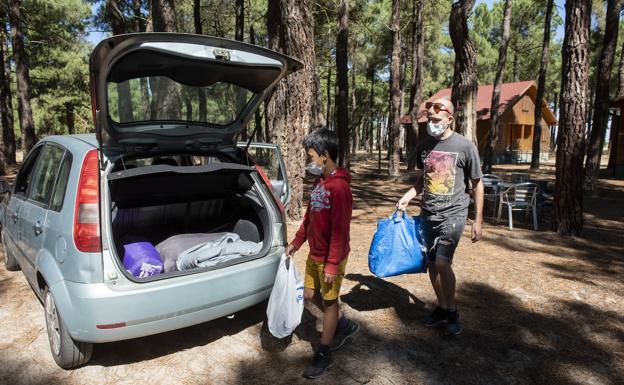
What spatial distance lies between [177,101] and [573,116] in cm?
596

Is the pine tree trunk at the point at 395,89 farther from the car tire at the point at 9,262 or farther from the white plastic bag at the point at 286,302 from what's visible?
the white plastic bag at the point at 286,302

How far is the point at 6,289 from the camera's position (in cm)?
432

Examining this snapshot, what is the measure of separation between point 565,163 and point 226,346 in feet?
19.5

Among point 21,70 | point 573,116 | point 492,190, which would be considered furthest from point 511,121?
point 21,70

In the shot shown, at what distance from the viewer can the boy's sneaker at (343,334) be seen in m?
3.27

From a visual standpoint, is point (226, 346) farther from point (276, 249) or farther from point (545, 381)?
point (545, 381)

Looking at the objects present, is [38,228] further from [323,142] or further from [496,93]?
[496,93]

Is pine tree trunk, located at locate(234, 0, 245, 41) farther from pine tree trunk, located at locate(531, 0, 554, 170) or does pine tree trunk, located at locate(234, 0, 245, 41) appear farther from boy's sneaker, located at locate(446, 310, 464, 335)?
boy's sneaker, located at locate(446, 310, 464, 335)

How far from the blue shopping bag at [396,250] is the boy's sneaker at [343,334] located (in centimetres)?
46

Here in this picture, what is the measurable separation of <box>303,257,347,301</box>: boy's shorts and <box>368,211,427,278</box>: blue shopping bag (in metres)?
0.56

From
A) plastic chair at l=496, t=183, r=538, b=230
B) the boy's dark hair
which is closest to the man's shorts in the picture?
the boy's dark hair

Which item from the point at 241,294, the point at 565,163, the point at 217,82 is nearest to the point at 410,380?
the point at 241,294

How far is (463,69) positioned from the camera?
340 inches

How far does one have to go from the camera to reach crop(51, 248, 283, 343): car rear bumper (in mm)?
2564
